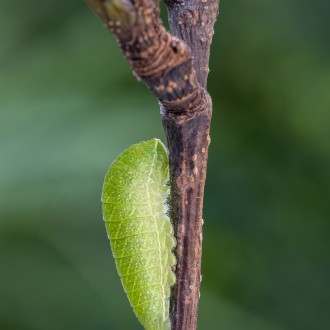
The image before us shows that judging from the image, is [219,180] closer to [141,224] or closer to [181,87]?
[141,224]

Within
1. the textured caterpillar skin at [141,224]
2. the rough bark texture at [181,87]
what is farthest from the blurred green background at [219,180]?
the rough bark texture at [181,87]

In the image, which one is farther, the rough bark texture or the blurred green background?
the blurred green background

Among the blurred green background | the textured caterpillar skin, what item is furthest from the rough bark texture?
the blurred green background

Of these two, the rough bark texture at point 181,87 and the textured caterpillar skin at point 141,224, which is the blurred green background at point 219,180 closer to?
Answer: the textured caterpillar skin at point 141,224

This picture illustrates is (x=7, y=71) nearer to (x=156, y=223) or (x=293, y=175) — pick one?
(x=293, y=175)

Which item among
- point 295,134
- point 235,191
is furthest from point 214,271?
point 295,134

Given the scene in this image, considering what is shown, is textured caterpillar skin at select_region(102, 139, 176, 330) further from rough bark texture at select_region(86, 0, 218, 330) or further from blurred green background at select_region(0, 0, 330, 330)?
blurred green background at select_region(0, 0, 330, 330)
